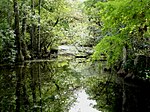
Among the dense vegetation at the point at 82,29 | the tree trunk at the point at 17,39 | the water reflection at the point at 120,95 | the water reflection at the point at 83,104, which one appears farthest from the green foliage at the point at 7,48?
the water reflection at the point at 83,104

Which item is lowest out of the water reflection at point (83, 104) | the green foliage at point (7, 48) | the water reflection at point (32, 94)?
the water reflection at point (83, 104)

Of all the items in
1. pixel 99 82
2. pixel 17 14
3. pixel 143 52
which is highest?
pixel 17 14

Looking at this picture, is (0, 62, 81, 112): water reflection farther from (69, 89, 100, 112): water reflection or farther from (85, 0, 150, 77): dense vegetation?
(85, 0, 150, 77): dense vegetation

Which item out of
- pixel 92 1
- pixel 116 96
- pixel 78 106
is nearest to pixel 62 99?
pixel 78 106

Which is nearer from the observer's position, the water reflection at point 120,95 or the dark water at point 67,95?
the dark water at point 67,95

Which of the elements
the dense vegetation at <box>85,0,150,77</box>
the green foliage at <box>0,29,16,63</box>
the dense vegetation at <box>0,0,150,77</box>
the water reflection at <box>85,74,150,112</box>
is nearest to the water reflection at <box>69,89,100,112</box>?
the water reflection at <box>85,74,150,112</box>

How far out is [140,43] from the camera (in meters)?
20.4

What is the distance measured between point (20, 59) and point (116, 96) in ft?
44.9

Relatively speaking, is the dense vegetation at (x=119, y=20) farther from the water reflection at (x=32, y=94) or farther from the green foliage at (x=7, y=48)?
the green foliage at (x=7, y=48)

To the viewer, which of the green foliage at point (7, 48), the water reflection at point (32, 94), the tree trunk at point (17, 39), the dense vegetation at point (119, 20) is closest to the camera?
the dense vegetation at point (119, 20)

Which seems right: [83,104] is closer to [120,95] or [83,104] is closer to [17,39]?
[120,95]

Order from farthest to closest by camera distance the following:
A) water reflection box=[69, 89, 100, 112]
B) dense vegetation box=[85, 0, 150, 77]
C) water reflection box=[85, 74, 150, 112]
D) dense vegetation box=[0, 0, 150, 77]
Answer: water reflection box=[85, 74, 150, 112]
water reflection box=[69, 89, 100, 112]
dense vegetation box=[0, 0, 150, 77]
dense vegetation box=[85, 0, 150, 77]

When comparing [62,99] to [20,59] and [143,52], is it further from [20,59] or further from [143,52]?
[20,59]

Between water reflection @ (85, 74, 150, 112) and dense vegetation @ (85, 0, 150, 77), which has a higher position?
dense vegetation @ (85, 0, 150, 77)
